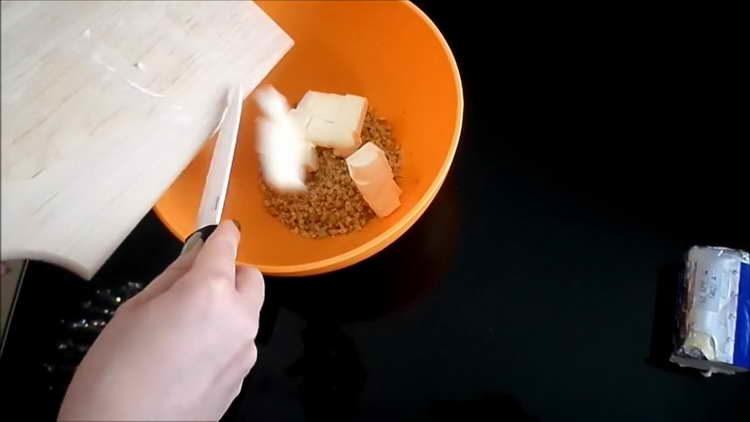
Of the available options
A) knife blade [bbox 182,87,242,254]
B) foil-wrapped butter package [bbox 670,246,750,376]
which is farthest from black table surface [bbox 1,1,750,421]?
knife blade [bbox 182,87,242,254]

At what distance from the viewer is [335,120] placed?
835mm

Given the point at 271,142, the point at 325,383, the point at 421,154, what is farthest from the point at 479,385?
the point at 271,142

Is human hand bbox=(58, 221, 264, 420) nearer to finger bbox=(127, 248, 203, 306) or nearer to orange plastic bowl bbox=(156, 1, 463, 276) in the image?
finger bbox=(127, 248, 203, 306)

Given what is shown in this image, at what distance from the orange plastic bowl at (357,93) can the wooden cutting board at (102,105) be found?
13 cm

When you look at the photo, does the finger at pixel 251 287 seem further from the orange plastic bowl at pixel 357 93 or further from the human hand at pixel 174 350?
the orange plastic bowl at pixel 357 93

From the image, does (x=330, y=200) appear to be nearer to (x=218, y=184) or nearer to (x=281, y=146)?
(x=281, y=146)

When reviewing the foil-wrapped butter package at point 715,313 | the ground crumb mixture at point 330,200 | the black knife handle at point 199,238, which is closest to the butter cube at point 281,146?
the ground crumb mixture at point 330,200

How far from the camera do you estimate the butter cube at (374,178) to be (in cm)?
76

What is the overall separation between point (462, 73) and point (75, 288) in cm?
52

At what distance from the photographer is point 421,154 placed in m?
0.84

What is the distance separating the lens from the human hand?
20.6 inches

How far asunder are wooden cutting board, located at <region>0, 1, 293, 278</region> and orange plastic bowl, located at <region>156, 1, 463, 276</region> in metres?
0.13

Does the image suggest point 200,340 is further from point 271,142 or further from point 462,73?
point 462,73

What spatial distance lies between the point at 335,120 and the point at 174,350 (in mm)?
375
